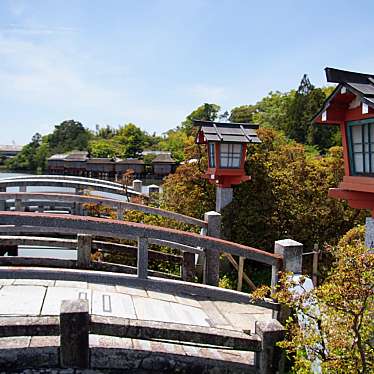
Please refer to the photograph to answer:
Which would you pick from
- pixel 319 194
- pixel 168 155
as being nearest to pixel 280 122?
pixel 168 155

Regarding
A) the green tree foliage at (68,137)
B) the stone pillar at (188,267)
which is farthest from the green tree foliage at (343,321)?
the green tree foliage at (68,137)

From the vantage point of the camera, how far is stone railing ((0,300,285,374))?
12.6 ft

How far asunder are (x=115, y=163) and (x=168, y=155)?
6294mm

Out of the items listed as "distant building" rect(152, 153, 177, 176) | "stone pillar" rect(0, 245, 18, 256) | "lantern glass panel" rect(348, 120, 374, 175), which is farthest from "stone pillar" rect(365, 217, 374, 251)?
"distant building" rect(152, 153, 177, 176)

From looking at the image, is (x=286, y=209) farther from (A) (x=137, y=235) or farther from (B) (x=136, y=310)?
(B) (x=136, y=310)

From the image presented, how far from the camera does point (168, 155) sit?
45.0 metres

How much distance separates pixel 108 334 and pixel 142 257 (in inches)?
93.1

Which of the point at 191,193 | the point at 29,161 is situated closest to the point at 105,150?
the point at 29,161

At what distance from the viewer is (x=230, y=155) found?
11.2 metres

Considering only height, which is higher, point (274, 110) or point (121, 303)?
point (274, 110)

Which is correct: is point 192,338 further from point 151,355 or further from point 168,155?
point 168,155

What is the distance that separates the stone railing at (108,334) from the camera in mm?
3828

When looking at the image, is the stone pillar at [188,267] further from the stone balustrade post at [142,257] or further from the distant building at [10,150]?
the distant building at [10,150]

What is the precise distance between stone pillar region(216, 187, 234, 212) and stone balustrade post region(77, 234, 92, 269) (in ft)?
15.8
